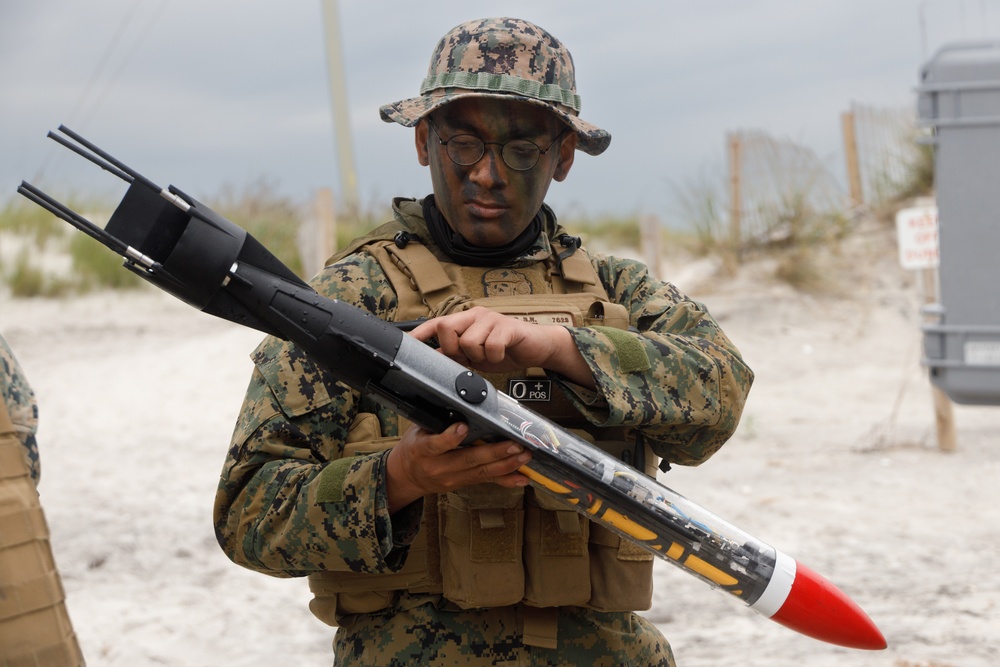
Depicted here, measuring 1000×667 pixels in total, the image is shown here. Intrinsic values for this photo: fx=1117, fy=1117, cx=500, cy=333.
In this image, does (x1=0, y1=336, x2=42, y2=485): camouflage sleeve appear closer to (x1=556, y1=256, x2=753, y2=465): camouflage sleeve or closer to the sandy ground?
(x1=556, y1=256, x2=753, y2=465): camouflage sleeve

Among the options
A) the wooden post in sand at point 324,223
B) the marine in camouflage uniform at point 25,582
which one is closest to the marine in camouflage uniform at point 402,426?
the marine in camouflage uniform at point 25,582

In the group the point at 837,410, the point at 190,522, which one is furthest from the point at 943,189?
the point at 837,410

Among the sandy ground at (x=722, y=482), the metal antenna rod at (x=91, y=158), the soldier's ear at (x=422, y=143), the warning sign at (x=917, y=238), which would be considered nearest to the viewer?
the metal antenna rod at (x=91, y=158)

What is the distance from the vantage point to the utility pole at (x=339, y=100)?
16.8 meters

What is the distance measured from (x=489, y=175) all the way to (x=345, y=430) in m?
0.59

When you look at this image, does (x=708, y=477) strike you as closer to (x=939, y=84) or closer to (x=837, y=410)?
(x=837, y=410)

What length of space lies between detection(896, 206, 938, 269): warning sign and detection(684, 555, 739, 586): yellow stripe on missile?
20.9 ft

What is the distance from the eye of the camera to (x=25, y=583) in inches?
46.2

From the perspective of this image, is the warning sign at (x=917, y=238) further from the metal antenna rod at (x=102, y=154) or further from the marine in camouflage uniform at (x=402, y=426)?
the metal antenna rod at (x=102, y=154)

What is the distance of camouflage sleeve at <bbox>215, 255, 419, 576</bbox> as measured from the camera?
202 cm

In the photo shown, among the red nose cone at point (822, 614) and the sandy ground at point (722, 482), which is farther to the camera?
the sandy ground at point (722, 482)

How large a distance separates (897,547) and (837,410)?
13.6 ft

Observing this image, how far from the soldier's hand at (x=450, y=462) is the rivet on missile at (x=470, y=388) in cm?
5

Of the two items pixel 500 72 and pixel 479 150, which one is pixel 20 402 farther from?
pixel 500 72
